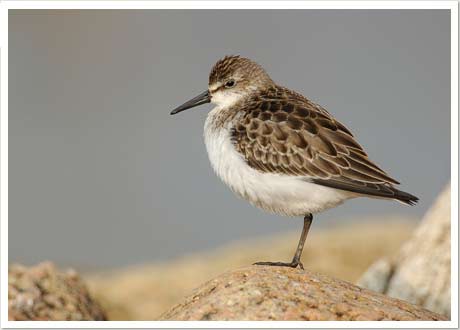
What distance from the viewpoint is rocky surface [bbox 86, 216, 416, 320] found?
34.6 ft

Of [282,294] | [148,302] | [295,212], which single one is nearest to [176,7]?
[295,212]

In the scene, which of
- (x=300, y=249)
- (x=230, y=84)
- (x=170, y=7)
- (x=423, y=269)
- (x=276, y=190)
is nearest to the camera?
(x=276, y=190)

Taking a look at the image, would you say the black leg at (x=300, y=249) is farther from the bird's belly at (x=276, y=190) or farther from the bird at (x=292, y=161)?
the bird's belly at (x=276, y=190)

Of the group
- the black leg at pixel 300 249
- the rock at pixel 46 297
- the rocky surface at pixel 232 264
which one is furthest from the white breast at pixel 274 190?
the rocky surface at pixel 232 264

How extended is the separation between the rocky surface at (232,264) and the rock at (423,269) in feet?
6.90

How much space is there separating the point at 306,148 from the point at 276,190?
→ 1.57 ft

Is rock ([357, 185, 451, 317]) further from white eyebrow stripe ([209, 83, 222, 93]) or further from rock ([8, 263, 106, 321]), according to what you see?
rock ([8, 263, 106, 321])

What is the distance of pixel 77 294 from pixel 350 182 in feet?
10.6

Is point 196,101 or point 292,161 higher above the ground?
point 196,101

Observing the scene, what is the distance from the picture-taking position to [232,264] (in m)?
11.8

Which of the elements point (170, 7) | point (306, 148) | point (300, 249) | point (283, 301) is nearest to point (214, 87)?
point (170, 7)

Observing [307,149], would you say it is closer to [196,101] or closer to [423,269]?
[196,101]

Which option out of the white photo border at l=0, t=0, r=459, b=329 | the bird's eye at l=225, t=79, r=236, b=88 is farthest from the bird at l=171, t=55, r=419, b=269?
the white photo border at l=0, t=0, r=459, b=329

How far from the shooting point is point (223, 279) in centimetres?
591
